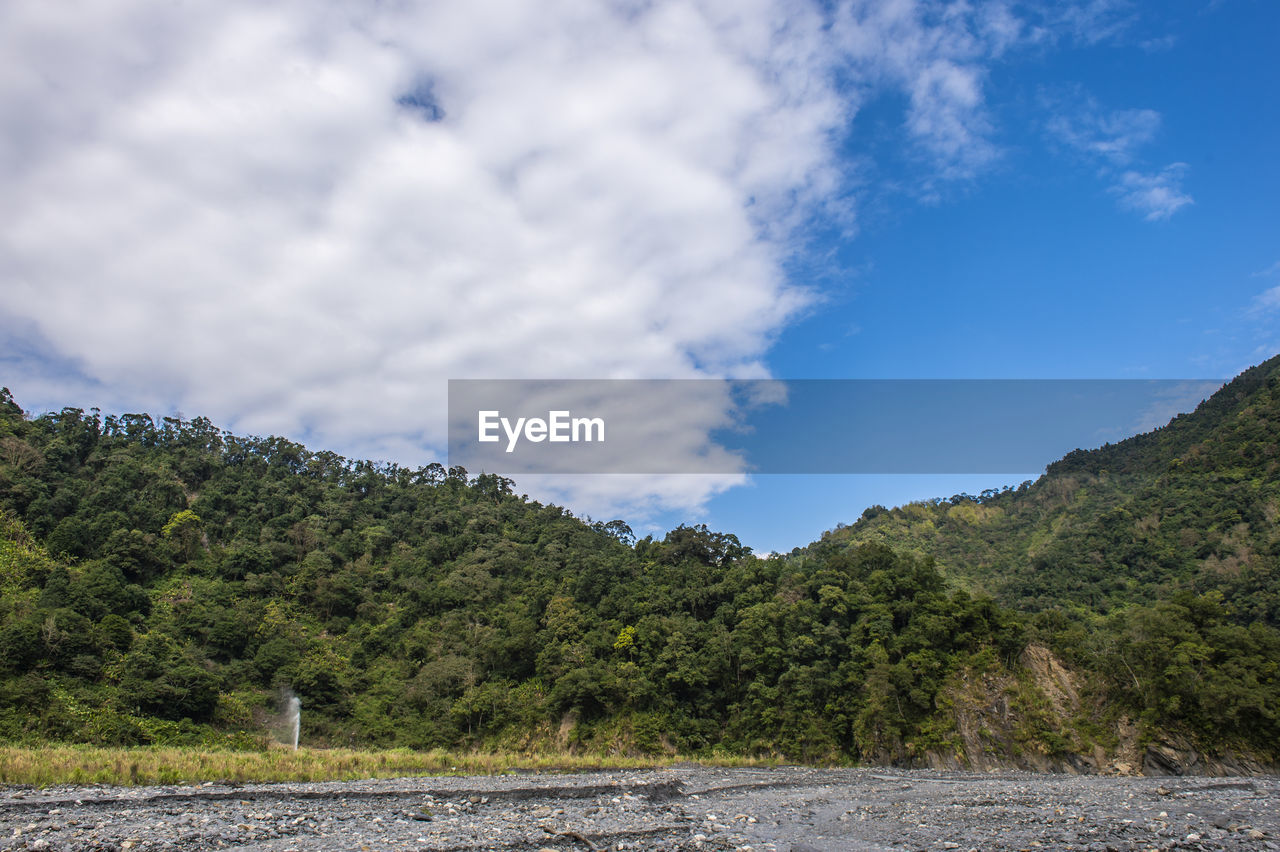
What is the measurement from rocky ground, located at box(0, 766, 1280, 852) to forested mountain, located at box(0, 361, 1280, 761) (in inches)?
591

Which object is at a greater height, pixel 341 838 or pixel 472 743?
pixel 341 838

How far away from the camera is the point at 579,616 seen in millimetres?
53094

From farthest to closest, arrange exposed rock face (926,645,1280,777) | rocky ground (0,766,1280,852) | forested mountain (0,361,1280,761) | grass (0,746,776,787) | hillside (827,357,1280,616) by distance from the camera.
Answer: hillside (827,357,1280,616), forested mountain (0,361,1280,761), exposed rock face (926,645,1280,777), grass (0,746,776,787), rocky ground (0,766,1280,852)

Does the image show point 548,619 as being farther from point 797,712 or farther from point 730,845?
point 730,845

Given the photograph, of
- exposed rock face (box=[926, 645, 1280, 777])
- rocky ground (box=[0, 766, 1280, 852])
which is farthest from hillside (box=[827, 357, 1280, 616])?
rocky ground (box=[0, 766, 1280, 852])

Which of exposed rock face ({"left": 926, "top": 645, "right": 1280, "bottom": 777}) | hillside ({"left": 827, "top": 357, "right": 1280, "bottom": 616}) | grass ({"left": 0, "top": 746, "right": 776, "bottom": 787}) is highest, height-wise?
hillside ({"left": 827, "top": 357, "right": 1280, "bottom": 616})

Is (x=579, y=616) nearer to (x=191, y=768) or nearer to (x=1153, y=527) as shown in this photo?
(x=191, y=768)

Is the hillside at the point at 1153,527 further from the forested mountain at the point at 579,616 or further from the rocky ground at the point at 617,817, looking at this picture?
the rocky ground at the point at 617,817

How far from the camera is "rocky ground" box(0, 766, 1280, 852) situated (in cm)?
1191

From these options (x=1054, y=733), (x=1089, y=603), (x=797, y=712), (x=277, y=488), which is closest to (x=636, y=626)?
(x=797, y=712)

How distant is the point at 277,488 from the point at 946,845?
265ft

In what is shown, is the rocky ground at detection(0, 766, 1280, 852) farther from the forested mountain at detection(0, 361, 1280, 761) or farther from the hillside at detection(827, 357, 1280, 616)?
the hillside at detection(827, 357, 1280, 616)

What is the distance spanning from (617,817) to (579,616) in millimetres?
37702

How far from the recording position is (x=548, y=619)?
54.2 metres
